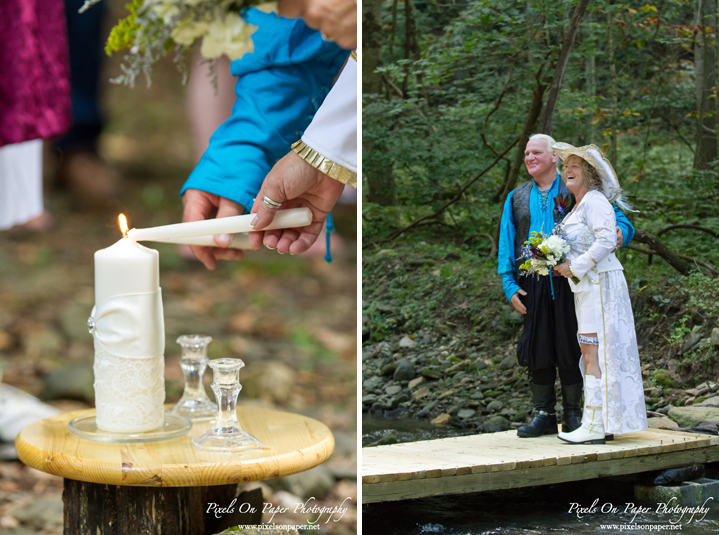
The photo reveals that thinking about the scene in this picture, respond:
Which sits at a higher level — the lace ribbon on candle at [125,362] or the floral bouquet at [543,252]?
the floral bouquet at [543,252]

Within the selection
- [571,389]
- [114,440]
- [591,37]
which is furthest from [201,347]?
[591,37]

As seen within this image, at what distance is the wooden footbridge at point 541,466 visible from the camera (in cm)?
207

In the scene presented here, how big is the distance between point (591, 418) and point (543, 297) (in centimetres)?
41

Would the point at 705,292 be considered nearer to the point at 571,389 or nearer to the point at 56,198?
the point at 571,389

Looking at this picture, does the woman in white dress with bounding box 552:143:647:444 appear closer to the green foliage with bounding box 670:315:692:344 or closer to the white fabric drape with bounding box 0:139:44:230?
the green foliage with bounding box 670:315:692:344

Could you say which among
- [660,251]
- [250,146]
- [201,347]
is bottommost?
[201,347]

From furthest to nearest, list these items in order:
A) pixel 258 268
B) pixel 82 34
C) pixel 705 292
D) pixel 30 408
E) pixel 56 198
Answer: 1. pixel 258 268
2. pixel 56 198
3. pixel 82 34
4. pixel 30 408
5. pixel 705 292

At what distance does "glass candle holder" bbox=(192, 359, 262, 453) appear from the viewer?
146cm

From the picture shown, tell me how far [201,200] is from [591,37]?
1.37 metres

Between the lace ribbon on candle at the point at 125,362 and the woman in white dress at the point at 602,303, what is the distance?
1.28 meters

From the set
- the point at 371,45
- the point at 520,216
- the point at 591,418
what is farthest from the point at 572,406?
the point at 371,45

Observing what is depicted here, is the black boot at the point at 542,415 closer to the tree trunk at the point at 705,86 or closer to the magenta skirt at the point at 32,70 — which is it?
the tree trunk at the point at 705,86

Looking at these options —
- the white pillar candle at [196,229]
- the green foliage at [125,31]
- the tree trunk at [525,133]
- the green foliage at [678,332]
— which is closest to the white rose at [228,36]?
the green foliage at [125,31]

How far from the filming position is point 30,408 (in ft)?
9.44
